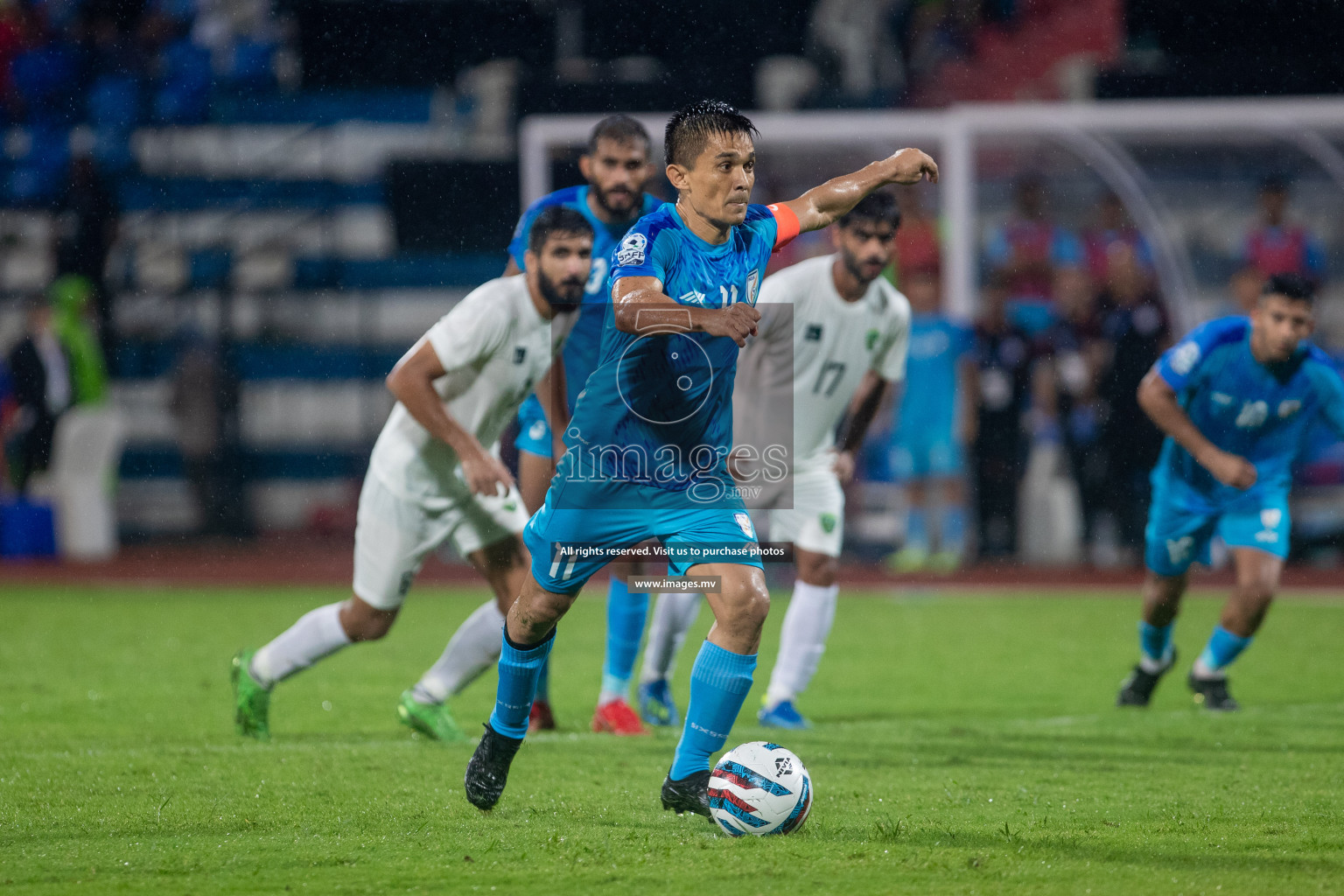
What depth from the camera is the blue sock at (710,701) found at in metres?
4.50

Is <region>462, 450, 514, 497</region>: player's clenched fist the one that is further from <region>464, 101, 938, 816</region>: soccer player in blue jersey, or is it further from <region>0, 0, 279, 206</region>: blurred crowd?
<region>0, 0, 279, 206</region>: blurred crowd

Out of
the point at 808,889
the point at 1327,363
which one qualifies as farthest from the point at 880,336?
the point at 808,889

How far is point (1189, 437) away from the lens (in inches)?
274

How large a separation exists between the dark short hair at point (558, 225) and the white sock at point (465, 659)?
1.49m

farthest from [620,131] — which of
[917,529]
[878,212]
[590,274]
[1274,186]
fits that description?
[1274,186]

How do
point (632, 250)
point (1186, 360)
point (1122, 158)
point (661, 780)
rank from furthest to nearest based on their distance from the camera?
1. point (1122, 158)
2. point (1186, 360)
3. point (661, 780)
4. point (632, 250)

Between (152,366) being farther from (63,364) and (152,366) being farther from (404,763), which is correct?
(404,763)

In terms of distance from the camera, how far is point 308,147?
59.5 feet

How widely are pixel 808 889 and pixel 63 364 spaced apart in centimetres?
1175

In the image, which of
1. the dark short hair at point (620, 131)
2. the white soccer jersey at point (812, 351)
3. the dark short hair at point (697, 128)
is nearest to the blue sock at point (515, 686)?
the dark short hair at point (697, 128)

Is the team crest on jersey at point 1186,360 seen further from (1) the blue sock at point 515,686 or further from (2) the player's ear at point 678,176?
(1) the blue sock at point 515,686

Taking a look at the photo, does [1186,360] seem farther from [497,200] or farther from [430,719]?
[497,200]

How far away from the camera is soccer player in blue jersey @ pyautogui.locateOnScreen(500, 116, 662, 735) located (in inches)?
257

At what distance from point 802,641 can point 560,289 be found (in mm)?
1943
